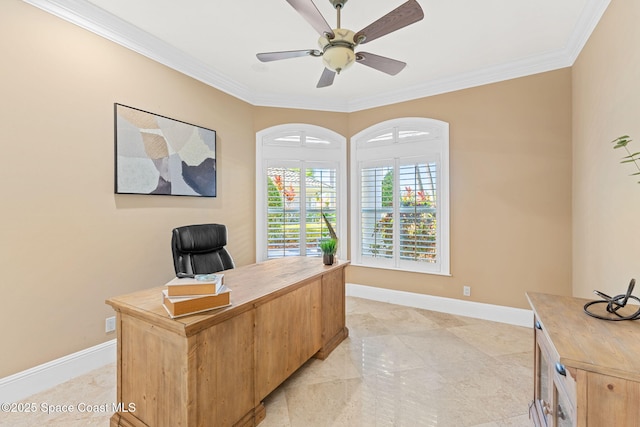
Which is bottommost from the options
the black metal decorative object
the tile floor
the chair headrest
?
the tile floor

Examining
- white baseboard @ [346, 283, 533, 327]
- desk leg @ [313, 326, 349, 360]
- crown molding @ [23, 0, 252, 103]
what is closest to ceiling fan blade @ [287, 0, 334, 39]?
crown molding @ [23, 0, 252, 103]

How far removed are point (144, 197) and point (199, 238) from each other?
720 mm

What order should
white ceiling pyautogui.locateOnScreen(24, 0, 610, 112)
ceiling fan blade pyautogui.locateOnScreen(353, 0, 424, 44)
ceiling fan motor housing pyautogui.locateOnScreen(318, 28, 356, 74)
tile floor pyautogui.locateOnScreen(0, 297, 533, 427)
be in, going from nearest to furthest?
ceiling fan blade pyautogui.locateOnScreen(353, 0, 424, 44), tile floor pyautogui.locateOnScreen(0, 297, 533, 427), ceiling fan motor housing pyautogui.locateOnScreen(318, 28, 356, 74), white ceiling pyautogui.locateOnScreen(24, 0, 610, 112)

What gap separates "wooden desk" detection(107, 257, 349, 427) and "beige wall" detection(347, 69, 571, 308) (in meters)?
2.37

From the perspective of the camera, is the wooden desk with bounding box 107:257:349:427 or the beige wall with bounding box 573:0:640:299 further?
the beige wall with bounding box 573:0:640:299

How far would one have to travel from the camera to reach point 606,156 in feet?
7.16

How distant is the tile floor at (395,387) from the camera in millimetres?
1778

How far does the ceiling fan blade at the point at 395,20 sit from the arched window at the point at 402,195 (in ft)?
6.84

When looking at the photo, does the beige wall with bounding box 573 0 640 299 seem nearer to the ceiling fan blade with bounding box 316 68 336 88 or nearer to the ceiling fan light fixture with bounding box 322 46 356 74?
the ceiling fan light fixture with bounding box 322 46 356 74

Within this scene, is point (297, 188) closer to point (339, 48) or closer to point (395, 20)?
point (339, 48)

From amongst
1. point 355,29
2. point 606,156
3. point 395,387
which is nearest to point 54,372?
point 395,387

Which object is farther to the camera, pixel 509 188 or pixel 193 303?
pixel 509 188

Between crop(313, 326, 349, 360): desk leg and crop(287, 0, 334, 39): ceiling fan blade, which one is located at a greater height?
crop(287, 0, 334, 39): ceiling fan blade

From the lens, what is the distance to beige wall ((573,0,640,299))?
181cm
